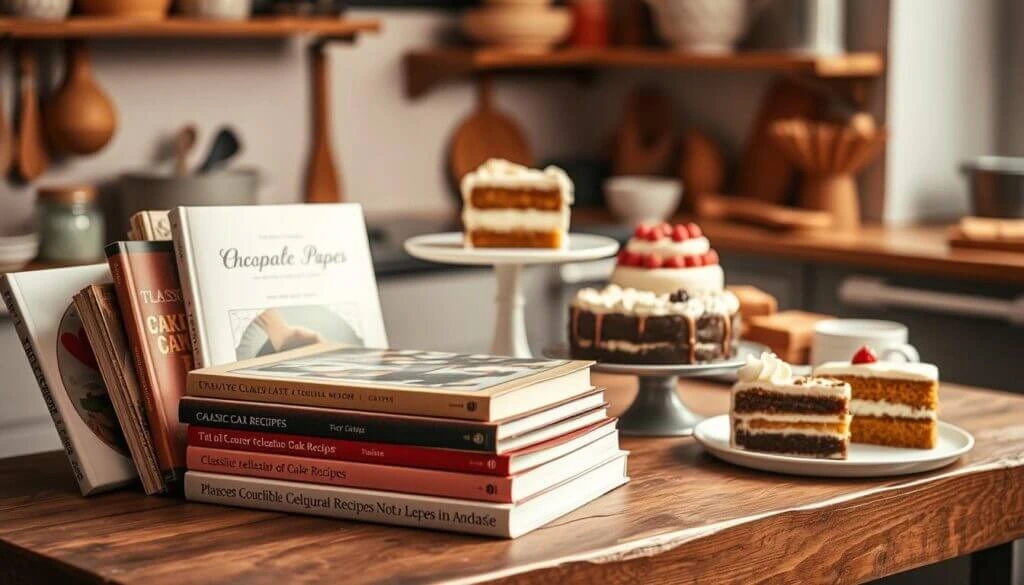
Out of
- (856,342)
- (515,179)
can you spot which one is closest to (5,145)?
(515,179)

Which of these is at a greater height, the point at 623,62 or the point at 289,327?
the point at 623,62

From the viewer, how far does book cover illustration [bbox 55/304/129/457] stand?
4.94 feet

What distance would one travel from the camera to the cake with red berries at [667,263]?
1.99 m

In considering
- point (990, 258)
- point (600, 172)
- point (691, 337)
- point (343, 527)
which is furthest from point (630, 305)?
point (600, 172)

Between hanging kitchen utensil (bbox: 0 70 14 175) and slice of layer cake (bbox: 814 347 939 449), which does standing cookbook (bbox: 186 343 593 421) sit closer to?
slice of layer cake (bbox: 814 347 939 449)

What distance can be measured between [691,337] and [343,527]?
0.60 meters

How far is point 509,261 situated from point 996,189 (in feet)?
5.89

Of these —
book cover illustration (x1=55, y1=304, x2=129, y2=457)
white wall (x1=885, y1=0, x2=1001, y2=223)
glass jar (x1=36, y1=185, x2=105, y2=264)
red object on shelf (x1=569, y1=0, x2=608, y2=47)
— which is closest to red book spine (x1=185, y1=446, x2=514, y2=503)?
book cover illustration (x1=55, y1=304, x2=129, y2=457)

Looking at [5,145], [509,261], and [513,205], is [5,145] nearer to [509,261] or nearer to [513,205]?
[513,205]

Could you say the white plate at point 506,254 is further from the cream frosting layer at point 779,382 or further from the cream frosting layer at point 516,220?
the cream frosting layer at point 779,382

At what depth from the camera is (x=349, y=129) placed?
3998 millimetres

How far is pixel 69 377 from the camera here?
1.51 metres

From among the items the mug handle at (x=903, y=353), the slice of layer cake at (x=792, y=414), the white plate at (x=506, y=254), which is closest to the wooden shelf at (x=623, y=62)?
the white plate at (x=506, y=254)

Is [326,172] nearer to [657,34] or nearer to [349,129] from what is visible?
[349,129]
